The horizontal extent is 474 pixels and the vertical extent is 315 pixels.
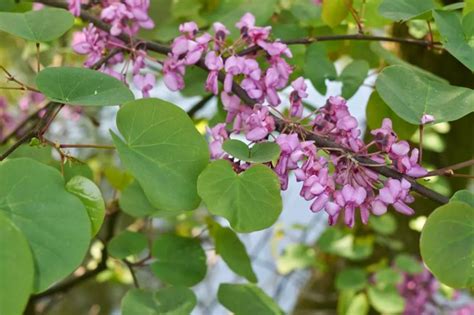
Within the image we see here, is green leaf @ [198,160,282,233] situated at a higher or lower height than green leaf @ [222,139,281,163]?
lower

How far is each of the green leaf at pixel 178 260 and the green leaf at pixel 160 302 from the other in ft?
0.13

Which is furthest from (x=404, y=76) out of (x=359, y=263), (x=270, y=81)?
(x=359, y=263)

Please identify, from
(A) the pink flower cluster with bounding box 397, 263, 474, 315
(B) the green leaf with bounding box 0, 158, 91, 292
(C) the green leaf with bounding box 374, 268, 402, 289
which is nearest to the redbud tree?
(B) the green leaf with bounding box 0, 158, 91, 292

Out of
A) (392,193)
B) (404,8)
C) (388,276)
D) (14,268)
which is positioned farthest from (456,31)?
(388,276)

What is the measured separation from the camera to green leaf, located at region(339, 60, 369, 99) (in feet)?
2.27

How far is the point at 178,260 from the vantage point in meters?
0.67

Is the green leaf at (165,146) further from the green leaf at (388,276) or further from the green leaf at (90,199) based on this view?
the green leaf at (388,276)

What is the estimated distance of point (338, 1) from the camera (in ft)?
2.20

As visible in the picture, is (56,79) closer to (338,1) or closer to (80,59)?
(338,1)

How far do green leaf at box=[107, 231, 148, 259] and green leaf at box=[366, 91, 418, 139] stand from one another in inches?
10.3

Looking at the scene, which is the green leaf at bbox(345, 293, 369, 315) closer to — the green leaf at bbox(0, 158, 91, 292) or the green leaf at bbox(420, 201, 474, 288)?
the green leaf at bbox(420, 201, 474, 288)

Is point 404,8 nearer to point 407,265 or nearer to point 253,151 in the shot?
point 253,151

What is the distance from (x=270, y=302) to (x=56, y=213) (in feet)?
0.87

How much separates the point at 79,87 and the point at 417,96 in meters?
0.25
